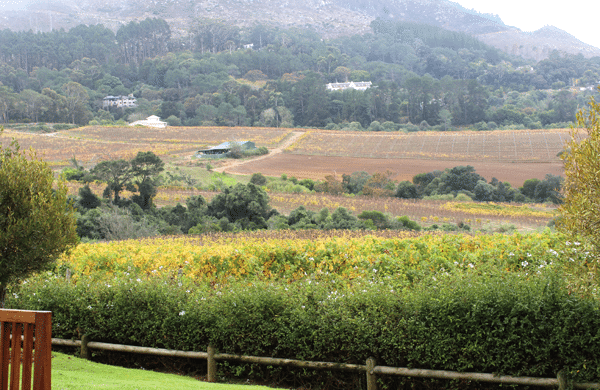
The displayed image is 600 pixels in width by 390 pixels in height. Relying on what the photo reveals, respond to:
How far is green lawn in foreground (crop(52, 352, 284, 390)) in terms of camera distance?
5238 millimetres

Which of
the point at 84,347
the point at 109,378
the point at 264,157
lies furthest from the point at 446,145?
the point at 109,378

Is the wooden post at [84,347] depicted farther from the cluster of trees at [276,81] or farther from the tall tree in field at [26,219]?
the cluster of trees at [276,81]

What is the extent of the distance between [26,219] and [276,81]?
364 feet

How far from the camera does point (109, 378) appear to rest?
588 cm

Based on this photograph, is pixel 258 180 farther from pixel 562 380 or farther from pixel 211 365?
pixel 562 380

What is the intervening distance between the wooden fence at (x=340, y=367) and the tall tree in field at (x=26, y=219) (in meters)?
1.23

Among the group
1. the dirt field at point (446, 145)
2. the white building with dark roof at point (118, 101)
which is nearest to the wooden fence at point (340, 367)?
the dirt field at point (446, 145)

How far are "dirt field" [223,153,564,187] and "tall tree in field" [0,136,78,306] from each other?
4176 cm

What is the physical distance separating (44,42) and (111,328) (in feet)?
543

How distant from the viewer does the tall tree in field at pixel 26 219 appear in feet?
22.3

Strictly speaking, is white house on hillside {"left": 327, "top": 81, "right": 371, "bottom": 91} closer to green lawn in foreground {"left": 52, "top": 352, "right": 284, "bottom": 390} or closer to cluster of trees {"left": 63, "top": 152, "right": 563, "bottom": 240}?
cluster of trees {"left": 63, "top": 152, "right": 563, "bottom": 240}

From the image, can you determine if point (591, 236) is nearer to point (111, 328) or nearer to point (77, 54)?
point (111, 328)

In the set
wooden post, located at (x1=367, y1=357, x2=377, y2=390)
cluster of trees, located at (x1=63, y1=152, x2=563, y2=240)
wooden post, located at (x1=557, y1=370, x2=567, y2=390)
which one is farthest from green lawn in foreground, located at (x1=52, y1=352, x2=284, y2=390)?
cluster of trees, located at (x1=63, y1=152, x2=563, y2=240)

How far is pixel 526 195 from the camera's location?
4066 centimetres
